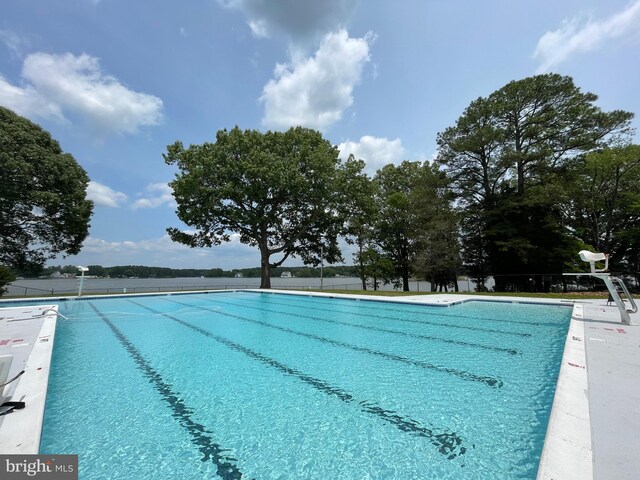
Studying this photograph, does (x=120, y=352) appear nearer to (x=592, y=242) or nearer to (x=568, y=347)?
(x=568, y=347)

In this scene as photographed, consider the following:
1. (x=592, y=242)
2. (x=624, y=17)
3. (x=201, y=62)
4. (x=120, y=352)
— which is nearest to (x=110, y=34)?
(x=201, y=62)

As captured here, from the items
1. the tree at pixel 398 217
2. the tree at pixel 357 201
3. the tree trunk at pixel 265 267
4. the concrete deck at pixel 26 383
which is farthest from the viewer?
the tree at pixel 398 217

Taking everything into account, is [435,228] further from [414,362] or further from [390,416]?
[390,416]

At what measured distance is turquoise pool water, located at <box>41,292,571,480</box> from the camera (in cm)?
198

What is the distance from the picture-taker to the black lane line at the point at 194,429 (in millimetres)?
1944

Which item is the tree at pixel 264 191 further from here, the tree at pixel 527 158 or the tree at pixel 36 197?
the tree at pixel 527 158

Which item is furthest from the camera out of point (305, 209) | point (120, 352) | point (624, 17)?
point (305, 209)

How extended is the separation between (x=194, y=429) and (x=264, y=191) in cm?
1638

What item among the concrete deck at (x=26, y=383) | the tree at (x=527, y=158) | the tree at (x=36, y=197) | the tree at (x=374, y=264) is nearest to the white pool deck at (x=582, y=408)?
the concrete deck at (x=26, y=383)

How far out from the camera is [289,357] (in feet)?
15.1

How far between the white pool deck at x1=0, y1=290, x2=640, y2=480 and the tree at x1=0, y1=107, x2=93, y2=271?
1577cm

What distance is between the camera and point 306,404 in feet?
9.55

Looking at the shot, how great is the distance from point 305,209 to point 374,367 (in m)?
17.0

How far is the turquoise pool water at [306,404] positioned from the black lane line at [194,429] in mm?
16
